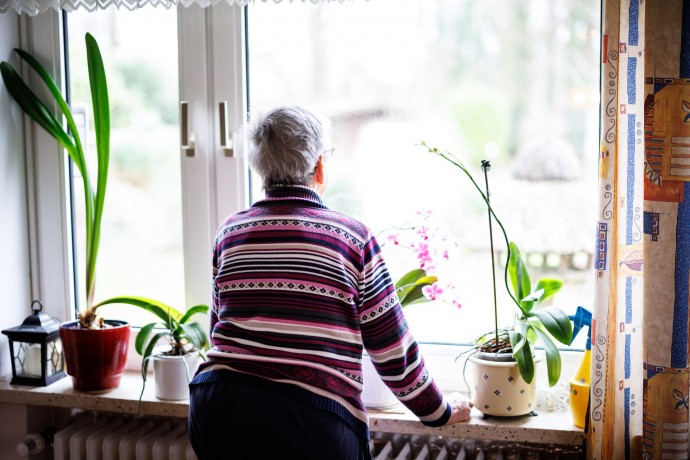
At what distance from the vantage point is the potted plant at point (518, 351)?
1710 mm

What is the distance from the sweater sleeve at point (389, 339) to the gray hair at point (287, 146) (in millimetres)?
215

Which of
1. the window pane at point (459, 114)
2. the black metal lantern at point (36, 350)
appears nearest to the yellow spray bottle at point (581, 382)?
the window pane at point (459, 114)

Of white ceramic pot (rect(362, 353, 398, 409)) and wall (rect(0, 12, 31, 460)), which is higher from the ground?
wall (rect(0, 12, 31, 460))

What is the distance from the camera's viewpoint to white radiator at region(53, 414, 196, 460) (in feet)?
6.60

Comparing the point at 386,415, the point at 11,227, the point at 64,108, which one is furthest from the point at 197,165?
the point at 386,415

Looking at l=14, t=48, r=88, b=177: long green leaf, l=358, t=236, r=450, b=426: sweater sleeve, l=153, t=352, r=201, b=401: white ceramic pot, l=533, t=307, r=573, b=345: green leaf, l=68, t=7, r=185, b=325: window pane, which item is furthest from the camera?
l=68, t=7, r=185, b=325: window pane

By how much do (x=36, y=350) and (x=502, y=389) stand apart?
138 cm

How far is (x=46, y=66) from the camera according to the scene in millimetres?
2225

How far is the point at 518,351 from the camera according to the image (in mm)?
1712

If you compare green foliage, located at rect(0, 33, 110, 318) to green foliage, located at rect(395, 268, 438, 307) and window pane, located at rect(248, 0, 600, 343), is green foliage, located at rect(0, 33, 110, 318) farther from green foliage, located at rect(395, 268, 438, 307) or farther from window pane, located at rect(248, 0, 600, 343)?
green foliage, located at rect(395, 268, 438, 307)

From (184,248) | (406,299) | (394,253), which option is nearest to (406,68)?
(394,253)

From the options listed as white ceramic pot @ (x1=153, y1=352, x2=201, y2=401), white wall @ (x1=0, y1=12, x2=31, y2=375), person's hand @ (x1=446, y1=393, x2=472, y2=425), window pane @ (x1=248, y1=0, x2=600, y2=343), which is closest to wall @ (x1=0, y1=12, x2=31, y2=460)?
white wall @ (x1=0, y1=12, x2=31, y2=375)

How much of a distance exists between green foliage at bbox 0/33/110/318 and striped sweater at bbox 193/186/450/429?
711 mm

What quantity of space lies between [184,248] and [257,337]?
879mm
